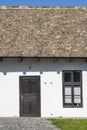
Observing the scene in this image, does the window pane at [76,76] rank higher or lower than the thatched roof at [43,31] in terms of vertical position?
lower

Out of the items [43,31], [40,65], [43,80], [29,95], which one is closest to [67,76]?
[43,80]

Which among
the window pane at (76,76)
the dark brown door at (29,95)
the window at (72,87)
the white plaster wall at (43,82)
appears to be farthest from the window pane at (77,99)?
the dark brown door at (29,95)

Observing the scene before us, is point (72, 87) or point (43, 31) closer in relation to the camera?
point (72, 87)

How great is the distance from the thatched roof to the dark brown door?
126 cm

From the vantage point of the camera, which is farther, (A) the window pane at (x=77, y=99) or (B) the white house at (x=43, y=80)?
(A) the window pane at (x=77, y=99)

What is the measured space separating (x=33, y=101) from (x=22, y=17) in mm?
4934

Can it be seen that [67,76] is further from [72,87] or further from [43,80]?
[43,80]

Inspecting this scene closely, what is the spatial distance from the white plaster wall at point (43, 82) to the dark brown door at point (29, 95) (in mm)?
200

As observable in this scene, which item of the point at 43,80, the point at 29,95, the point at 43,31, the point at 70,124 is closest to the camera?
the point at 70,124

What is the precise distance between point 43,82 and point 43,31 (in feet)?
9.64

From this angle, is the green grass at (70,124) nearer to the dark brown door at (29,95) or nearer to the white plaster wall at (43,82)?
the white plaster wall at (43,82)

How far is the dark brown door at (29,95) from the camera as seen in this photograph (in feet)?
81.2

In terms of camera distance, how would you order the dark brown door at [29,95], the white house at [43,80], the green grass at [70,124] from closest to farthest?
the green grass at [70,124], the white house at [43,80], the dark brown door at [29,95]

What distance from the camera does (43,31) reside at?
26.3 metres
